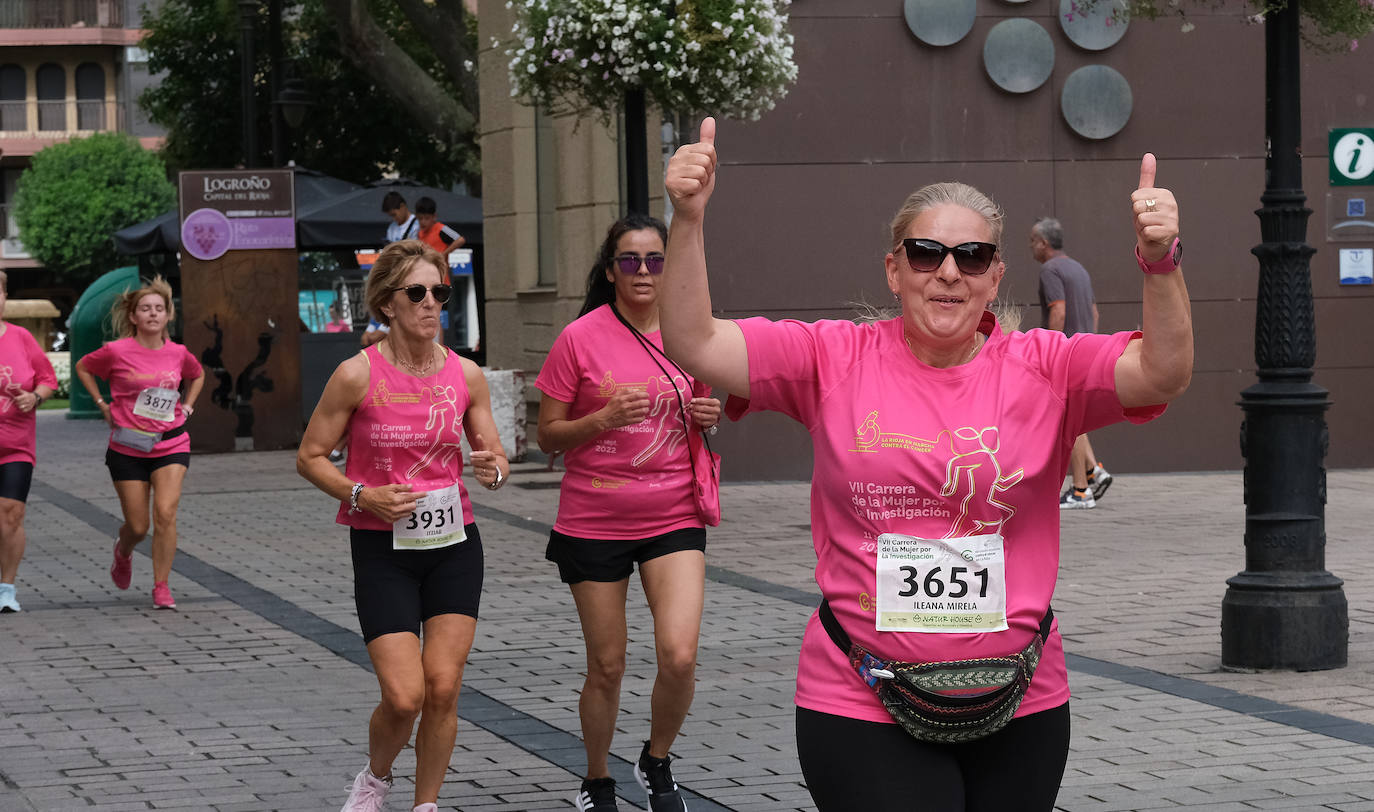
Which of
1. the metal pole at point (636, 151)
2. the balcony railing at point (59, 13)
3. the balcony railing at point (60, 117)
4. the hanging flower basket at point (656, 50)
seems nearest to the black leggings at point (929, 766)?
the metal pole at point (636, 151)

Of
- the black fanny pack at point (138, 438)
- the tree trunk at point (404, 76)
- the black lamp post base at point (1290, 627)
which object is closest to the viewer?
the black lamp post base at point (1290, 627)

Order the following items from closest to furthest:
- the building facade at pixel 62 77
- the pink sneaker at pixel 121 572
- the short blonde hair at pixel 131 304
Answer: the short blonde hair at pixel 131 304
the pink sneaker at pixel 121 572
the building facade at pixel 62 77

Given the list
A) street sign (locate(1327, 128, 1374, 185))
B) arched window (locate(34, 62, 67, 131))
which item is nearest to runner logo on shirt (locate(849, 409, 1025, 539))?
street sign (locate(1327, 128, 1374, 185))

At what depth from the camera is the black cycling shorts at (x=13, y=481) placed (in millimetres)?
9859

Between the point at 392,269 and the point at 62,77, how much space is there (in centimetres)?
6957

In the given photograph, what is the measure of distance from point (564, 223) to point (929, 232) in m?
14.8

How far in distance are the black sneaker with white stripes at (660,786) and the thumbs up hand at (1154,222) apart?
9.47ft

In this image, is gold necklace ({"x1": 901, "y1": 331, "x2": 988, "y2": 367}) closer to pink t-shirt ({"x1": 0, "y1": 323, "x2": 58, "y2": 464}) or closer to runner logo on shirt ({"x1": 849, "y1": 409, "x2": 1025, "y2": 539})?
runner logo on shirt ({"x1": 849, "y1": 409, "x2": 1025, "y2": 539})

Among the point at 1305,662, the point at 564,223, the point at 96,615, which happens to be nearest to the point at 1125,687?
the point at 1305,662

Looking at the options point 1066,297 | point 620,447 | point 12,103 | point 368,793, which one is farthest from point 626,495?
point 12,103

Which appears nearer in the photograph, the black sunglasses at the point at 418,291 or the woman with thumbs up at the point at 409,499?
the woman with thumbs up at the point at 409,499

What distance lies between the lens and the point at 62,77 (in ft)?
232

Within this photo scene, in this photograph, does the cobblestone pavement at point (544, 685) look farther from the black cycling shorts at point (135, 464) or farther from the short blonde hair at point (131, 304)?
the short blonde hair at point (131, 304)

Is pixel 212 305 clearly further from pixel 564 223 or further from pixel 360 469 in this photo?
pixel 360 469
